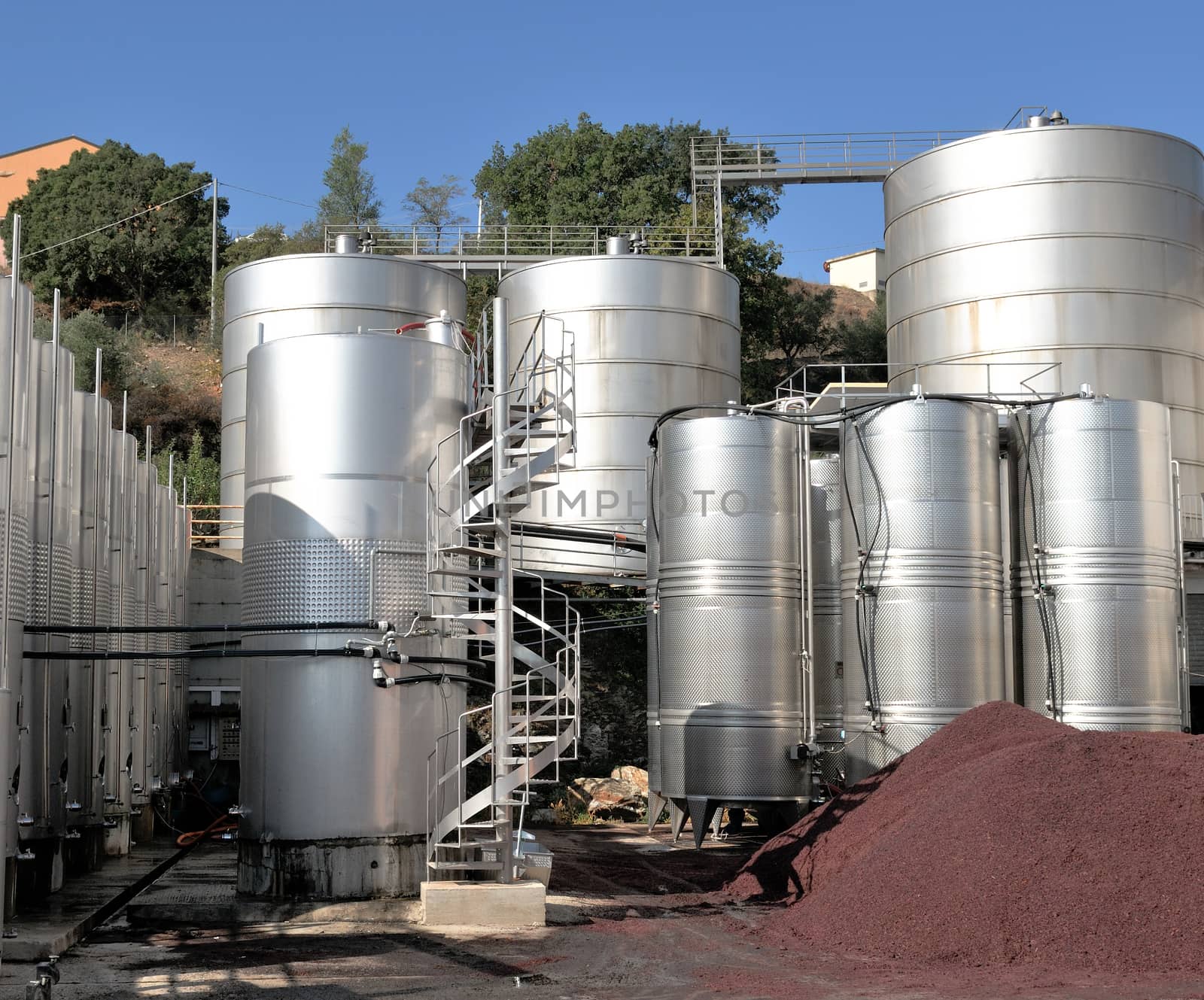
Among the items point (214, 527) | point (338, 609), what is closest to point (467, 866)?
point (338, 609)

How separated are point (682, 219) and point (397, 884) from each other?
36003 millimetres

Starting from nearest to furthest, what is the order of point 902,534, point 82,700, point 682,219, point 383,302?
point 82,700, point 902,534, point 383,302, point 682,219

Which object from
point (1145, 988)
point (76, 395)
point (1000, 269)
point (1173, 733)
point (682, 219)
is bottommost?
point (1145, 988)

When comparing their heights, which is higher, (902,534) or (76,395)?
(76,395)

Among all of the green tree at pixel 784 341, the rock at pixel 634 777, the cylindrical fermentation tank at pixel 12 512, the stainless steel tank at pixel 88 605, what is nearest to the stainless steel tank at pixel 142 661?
the stainless steel tank at pixel 88 605

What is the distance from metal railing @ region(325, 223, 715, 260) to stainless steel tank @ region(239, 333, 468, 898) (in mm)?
19783

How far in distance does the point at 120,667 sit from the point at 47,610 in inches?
175

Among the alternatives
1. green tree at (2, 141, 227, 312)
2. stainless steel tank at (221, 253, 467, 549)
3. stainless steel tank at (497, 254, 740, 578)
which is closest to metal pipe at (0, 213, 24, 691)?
stainless steel tank at (497, 254, 740, 578)

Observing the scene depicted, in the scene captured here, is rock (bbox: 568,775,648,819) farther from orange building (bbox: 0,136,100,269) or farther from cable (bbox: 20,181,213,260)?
orange building (bbox: 0,136,100,269)

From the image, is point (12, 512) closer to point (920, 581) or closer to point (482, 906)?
point (482, 906)

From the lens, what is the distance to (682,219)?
4997 centimetres

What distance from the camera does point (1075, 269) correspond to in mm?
28672

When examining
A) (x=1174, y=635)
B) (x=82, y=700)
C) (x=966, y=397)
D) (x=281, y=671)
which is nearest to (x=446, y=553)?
(x=281, y=671)

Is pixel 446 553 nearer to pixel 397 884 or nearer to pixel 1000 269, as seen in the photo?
pixel 397 884
